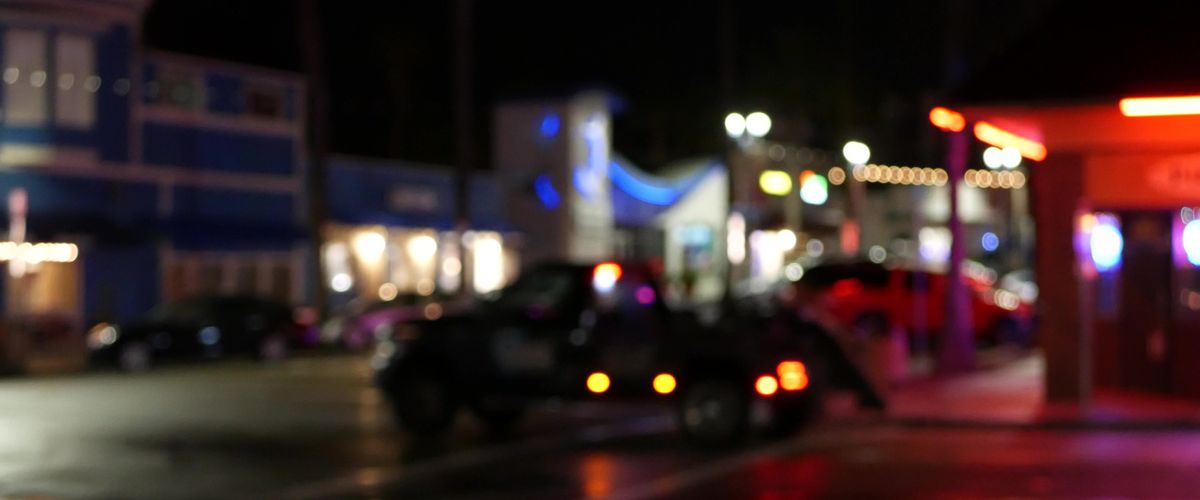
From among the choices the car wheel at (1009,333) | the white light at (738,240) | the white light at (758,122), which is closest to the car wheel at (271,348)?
the white light at (758,122)

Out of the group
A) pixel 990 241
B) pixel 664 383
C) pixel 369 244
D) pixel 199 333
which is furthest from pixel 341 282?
pixel 664 383

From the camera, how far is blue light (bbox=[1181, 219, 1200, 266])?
837 inches

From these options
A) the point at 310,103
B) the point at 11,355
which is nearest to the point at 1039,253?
the point at 11,355

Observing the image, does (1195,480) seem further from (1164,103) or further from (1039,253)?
(1039,253)

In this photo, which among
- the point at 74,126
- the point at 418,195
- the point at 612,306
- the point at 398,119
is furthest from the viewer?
the point at 398,119

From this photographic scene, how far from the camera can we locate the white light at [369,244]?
47281mm

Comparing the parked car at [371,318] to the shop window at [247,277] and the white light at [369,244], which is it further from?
the white light at [369,244]

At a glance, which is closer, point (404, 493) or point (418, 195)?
point (404, 493)

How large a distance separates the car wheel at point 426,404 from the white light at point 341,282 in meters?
28.6

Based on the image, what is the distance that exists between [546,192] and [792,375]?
115ft

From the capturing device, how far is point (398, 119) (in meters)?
74.3

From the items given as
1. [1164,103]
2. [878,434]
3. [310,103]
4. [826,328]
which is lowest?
[878,434]

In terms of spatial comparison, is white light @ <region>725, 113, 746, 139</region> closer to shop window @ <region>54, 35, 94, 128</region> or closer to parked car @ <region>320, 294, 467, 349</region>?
parked car @ <region>320, 294, 467, 349</region>

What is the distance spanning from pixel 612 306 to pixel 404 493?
4.28m
